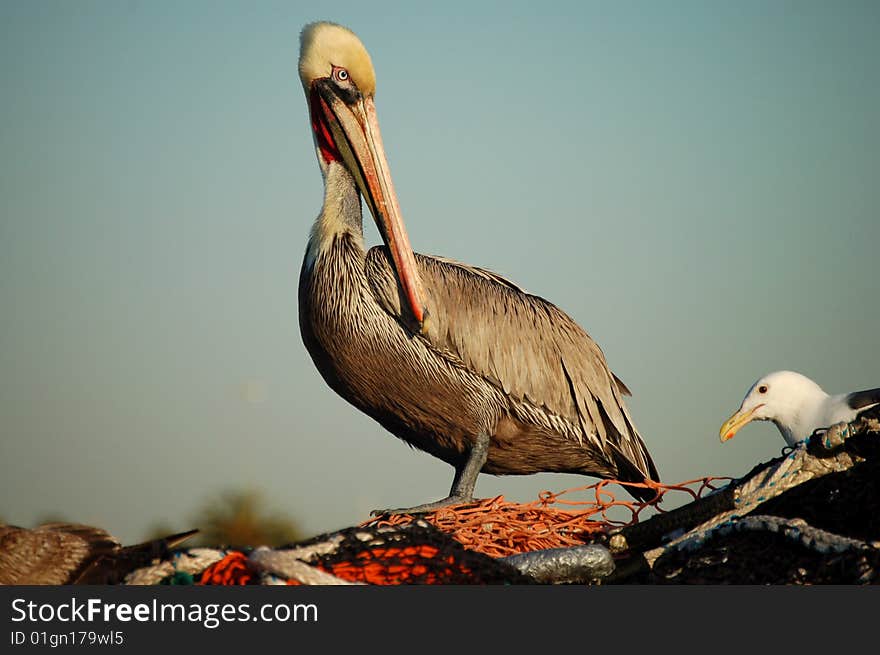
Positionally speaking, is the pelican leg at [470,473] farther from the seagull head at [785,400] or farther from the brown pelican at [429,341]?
the seagull head at [785,400]

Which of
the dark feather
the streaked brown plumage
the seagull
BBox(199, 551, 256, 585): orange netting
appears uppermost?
the seagull

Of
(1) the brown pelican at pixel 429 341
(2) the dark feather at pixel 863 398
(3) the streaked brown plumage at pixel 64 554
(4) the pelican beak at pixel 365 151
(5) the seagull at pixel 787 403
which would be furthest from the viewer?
(4) the pelican beak at pixel 365 151

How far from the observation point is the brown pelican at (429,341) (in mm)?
4809

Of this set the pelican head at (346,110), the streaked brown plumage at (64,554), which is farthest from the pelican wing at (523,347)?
the streaked brown plumage at (64,554)

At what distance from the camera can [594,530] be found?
3.36m

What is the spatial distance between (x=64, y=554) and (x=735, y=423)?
341 centimetres

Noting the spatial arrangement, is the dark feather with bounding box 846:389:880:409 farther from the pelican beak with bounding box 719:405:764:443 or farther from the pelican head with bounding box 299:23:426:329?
the pelican head with bounding box 299:23:426:329

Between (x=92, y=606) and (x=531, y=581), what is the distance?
41.3 inches

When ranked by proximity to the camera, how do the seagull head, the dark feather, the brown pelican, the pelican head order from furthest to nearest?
1. the pelican head
2. the brown pelican
3. the seagull head
4. the dark feather

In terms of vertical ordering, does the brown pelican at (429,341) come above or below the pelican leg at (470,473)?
above

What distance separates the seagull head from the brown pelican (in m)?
0.71

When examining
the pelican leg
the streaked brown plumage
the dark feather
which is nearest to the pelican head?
the pelican leg

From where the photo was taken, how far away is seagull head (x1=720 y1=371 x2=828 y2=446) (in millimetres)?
4590

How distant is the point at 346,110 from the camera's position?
526 cm
